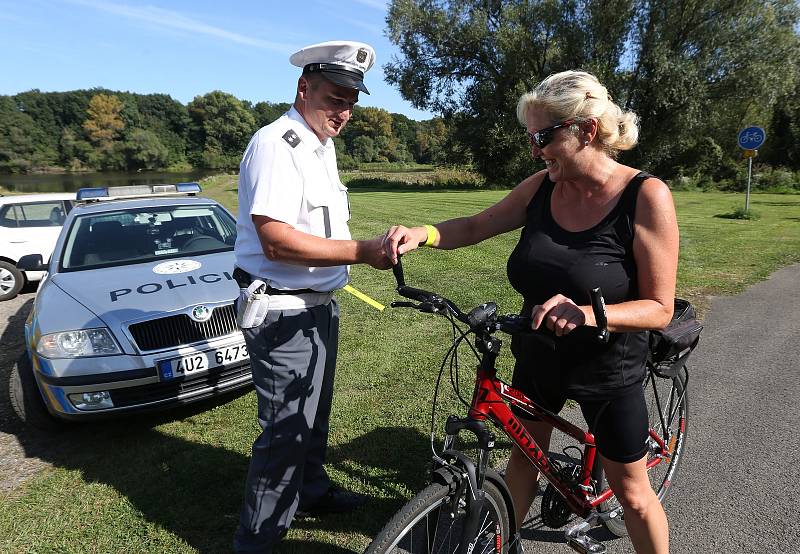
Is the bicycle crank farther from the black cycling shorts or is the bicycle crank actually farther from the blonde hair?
the blonde hair

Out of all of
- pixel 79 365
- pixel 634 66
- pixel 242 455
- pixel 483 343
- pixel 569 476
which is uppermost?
pixel 634 66

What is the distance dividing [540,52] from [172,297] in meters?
31.0

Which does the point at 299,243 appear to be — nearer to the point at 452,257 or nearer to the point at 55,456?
the point at 55,456

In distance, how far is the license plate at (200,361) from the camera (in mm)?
3514

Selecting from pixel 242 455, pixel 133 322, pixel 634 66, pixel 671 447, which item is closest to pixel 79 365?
pixel 133 322

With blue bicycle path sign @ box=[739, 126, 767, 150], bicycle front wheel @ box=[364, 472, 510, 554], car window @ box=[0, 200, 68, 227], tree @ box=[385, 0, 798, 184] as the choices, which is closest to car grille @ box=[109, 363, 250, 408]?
bicycle front wheel @ box=[364, 472, 510, 554]

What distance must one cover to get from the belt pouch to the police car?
1832 millimetres

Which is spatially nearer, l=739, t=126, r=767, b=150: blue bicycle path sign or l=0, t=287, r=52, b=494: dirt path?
l=0, t=287, r=52, b=494: dirt path

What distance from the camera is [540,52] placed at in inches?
1169

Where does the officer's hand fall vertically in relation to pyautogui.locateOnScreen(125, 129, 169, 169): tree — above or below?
below

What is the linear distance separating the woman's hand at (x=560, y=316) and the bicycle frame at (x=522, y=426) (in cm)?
29

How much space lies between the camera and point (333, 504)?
283 centimetres

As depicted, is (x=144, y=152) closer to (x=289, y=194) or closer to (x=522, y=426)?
(x=289, y=194)

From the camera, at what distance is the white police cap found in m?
2.07
